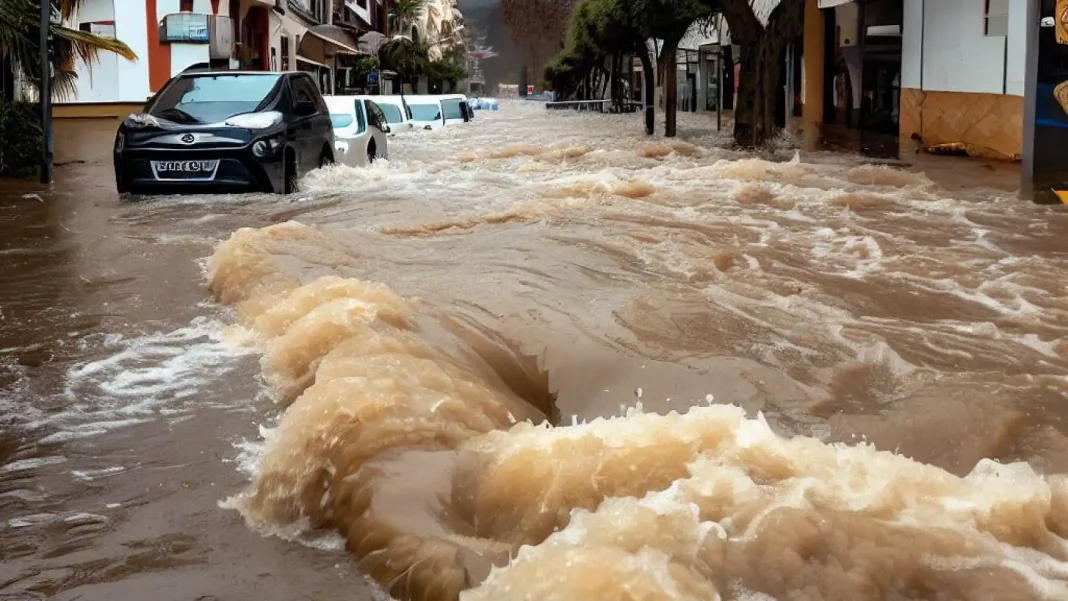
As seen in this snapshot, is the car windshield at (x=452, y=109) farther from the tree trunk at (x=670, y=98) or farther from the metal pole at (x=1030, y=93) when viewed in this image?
the metal pole at (x=1030, y=93)

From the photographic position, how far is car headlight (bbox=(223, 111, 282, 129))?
12.7 m

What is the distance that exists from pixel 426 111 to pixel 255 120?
17.5 m

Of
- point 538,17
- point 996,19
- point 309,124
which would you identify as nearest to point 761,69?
point 996,19

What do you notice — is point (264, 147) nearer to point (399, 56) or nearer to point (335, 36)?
point (335, 36)

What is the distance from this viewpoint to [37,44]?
1636 centimetres

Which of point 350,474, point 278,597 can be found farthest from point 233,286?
point 278,597

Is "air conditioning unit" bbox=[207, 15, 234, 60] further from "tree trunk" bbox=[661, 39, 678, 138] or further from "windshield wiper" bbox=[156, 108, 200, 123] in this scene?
"windshield wiper" bbox=[156, 108, 200, 123]

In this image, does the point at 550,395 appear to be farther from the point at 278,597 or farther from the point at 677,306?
the point at 278,597

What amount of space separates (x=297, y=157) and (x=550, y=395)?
28.4 feet

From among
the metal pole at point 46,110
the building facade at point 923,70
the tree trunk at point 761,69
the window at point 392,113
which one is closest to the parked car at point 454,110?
the window at point 392,113

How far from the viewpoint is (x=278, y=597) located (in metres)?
3.31

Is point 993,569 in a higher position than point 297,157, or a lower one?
lower

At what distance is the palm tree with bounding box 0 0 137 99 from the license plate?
187 inches

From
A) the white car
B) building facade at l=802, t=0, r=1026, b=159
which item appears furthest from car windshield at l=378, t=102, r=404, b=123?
building facade at l=802, t=0, r=1026, b=159
